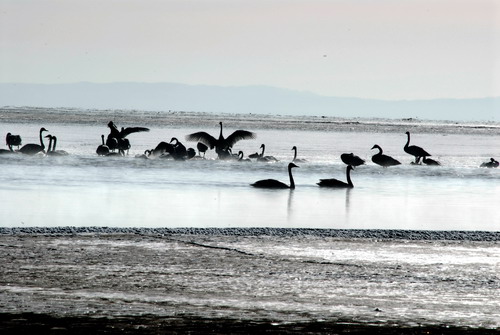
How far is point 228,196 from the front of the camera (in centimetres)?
2242

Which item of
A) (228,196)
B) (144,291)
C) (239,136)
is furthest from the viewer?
(239,136)

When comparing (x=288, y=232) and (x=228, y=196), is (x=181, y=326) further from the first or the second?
(x=228, y=196)

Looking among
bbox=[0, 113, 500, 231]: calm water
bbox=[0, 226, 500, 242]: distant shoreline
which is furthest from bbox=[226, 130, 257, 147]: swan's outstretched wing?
bbox=[0, 226, 500, 242]: distant shoreline

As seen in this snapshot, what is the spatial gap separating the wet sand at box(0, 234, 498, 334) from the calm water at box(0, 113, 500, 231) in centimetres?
285

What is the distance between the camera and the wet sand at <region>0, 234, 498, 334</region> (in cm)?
845

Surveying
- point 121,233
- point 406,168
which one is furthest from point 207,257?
point 406,168

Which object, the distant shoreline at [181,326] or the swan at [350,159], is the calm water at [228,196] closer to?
the swan at [350,159]

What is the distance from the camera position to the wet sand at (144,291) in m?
8.45

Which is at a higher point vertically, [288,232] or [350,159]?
[350,159]

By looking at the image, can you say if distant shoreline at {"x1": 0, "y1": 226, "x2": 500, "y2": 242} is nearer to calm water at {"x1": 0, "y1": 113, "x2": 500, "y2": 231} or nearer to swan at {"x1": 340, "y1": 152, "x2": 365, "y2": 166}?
calm water at {"x1": 0, "y1": 113, "x2": 500, "y2": 231}

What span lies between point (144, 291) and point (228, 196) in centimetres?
1241

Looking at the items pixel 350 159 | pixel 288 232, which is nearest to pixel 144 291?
pixel 288 232

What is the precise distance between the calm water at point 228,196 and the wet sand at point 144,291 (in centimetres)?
285

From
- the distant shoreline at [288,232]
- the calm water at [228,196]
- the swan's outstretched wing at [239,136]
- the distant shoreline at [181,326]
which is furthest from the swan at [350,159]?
the distant shoreline at [181,326]
